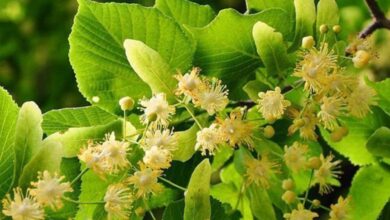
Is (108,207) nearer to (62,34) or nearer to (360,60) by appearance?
(360,60)

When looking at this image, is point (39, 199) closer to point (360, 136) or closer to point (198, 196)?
point (198, 196)

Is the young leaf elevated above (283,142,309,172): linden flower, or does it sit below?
above

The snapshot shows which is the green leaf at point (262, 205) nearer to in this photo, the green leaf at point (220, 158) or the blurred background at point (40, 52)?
the green leaf at point (220, 158)

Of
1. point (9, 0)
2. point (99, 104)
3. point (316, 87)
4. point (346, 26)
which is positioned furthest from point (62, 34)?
point (316, 87)

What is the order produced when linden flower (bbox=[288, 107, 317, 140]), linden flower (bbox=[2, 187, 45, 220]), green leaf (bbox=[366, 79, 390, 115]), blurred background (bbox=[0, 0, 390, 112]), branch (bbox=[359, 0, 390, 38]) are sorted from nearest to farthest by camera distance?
linden flower (bbox=[2, 187, 45, 220]), linden flower (bbox=[288, 107, 317, 140]), green leaf (bbox=[366, 79, 390, 115]), branch (bbox=[359, 0, 390, 38]), blurred background (bbox=[0, 0, 390, 112])

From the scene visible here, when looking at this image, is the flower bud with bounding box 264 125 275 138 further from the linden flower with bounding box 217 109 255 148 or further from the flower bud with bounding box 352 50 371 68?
the flower bud with bounding box 352 50 371 68

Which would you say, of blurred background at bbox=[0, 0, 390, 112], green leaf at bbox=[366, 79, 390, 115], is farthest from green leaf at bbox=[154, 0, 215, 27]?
blurred background at bbox=[0, 0, 390, 112]

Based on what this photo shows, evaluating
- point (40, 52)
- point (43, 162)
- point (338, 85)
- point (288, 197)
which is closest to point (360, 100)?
point (338, 85)
